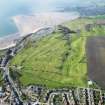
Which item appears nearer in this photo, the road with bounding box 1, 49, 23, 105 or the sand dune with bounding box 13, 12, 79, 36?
the road with bounding box 1, 49, 23, 105

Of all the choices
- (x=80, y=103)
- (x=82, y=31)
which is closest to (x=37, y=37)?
(x=82, y=31)

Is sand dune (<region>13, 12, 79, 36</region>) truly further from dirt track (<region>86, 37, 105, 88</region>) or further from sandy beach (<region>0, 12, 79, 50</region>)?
dirt track (<region>86, 37, 105, 88</region>)

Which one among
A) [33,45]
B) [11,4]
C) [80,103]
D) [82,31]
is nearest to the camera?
[80,103]

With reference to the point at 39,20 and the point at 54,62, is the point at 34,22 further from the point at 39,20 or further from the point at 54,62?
the point at 54,62

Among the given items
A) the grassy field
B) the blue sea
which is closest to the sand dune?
the blue sea

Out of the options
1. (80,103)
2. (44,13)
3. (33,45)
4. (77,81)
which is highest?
(44,13)

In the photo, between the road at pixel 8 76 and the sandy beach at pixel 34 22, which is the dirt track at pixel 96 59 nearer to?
the road at pixel 8 76

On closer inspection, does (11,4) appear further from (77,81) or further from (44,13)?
(77,81)
